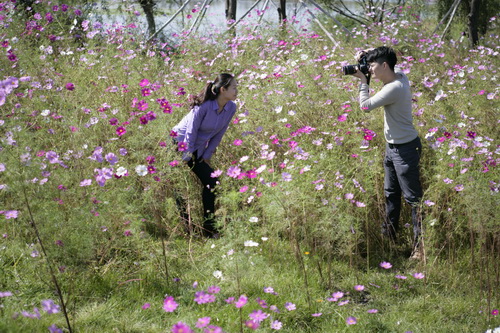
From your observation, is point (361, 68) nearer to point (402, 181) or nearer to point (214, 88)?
point (402, 181)

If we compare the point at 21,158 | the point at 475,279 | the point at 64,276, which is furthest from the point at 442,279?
the point at 21,158

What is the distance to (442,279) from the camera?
9.84ft

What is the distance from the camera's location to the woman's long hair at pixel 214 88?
3.46m

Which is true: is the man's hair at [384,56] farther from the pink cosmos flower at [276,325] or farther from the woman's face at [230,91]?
the pink cosmos flower at [276,325]

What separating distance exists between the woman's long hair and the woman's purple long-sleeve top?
0.03m

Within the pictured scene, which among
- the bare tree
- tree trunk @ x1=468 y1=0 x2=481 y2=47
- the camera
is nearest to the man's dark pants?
the camera

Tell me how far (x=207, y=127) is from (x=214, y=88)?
0.27 m

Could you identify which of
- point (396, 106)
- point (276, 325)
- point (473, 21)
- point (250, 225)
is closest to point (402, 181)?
point (396, 106)

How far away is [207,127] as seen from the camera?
3.51m

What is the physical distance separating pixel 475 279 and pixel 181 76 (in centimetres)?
332

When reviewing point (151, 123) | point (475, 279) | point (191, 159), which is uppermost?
point (151, 123)

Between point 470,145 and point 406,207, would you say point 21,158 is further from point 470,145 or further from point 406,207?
point 470,145

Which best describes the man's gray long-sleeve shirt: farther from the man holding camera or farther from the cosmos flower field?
the cosmos flower field

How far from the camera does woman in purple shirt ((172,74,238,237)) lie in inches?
136
